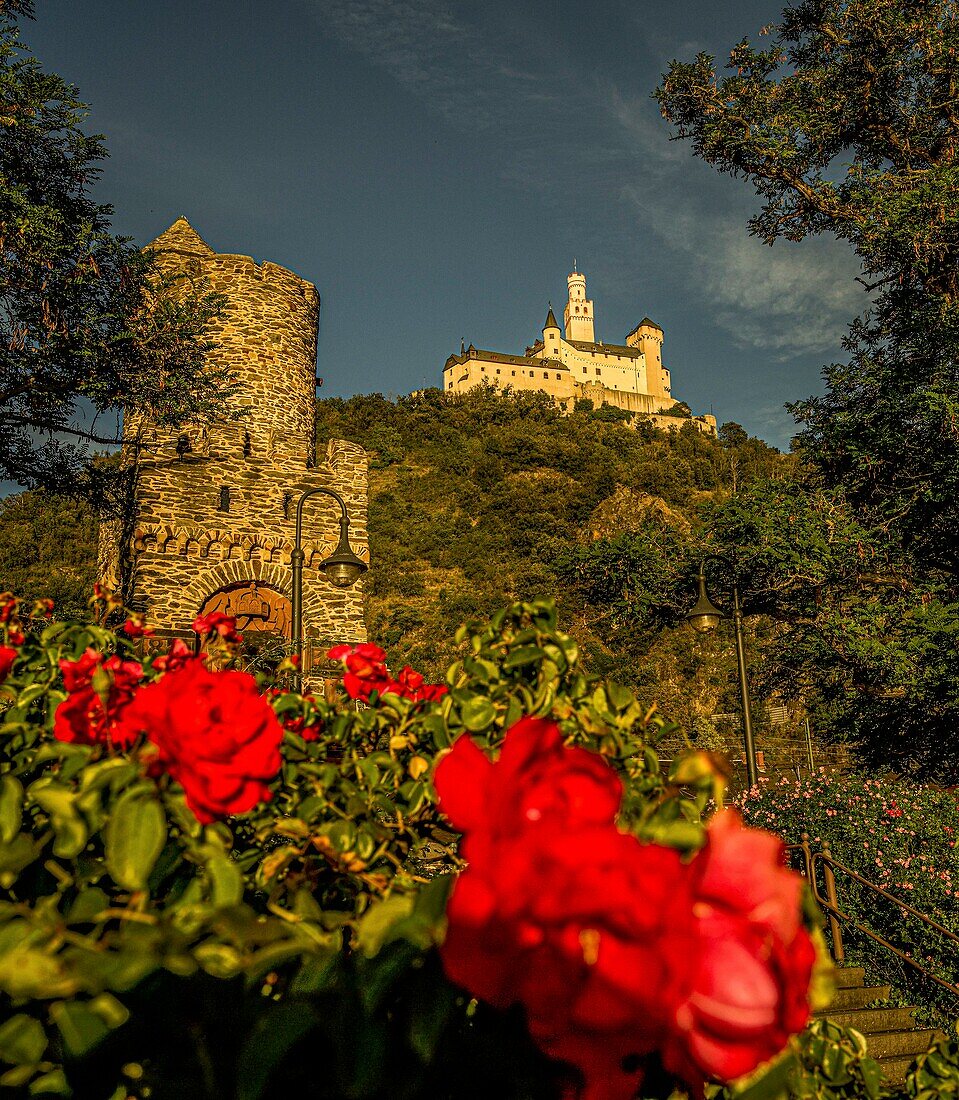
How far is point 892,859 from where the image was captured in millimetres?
7930

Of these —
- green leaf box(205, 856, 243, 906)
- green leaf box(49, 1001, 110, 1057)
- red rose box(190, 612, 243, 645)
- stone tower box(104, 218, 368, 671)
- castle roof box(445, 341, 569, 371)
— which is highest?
castle roof box(445, 341, 569, 371)

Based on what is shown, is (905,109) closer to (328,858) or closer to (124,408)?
(124,408)

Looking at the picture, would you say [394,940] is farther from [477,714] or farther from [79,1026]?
[477,714]

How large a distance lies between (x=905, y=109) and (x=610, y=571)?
25.4 feet

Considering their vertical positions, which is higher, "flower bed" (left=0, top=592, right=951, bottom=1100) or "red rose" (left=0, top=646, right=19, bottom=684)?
"red rose" (left=0, top=646, right=19, bottom=684)

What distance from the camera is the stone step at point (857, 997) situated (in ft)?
19.5

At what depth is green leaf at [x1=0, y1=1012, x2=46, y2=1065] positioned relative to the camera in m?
0.62

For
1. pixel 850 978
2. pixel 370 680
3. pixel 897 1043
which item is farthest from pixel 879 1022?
pixel 370 680

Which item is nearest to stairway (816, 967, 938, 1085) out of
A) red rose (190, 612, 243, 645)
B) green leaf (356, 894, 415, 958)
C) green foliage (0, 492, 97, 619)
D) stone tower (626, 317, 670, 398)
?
red rose (190, 612, 243, 645)

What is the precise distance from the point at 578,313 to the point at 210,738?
101 metres

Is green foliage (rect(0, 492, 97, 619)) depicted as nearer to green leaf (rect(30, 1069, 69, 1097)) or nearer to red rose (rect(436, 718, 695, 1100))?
green leaf (rect(30, 1069, 69, 1097))

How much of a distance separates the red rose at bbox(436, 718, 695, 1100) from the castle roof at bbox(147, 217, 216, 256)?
16.5 m

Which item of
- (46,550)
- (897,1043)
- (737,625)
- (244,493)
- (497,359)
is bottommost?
(897,1043)

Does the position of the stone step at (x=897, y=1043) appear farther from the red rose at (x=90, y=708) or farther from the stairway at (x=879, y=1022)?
the red rose at (x=90, y=708)
